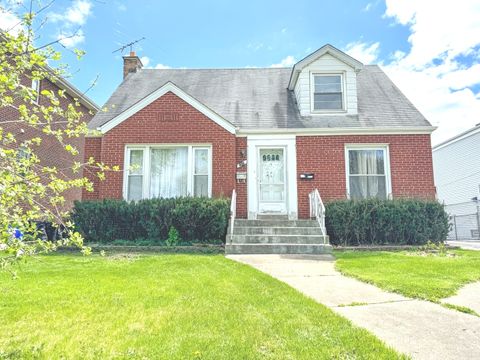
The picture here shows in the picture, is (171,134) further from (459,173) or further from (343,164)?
(459,173)

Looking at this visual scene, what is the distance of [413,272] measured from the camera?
566cm

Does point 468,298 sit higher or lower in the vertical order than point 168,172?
lower

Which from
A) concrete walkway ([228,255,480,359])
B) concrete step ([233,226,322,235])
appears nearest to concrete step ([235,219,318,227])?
concrete step ([233,226,322,235])

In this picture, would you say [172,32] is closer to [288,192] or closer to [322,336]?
[288,192]

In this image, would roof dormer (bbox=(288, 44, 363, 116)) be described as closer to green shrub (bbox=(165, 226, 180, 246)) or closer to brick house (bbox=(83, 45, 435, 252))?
brick house (bbox=(83, 45, 435, 252))

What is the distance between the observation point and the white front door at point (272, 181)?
11078mm

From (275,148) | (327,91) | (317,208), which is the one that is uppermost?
(327,91)

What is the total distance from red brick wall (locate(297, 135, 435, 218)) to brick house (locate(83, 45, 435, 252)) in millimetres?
32

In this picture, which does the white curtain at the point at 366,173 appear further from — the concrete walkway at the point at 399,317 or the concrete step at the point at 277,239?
the concrete walkway at the point at 399,317

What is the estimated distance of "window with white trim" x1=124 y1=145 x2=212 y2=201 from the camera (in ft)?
35.1

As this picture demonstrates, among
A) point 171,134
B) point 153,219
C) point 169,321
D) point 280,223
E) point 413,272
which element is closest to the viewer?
point 169,321

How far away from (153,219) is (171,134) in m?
2.90

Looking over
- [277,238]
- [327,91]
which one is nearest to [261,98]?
[327,91]

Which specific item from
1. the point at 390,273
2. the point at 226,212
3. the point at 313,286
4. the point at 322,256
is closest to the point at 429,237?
the point at 322,256
